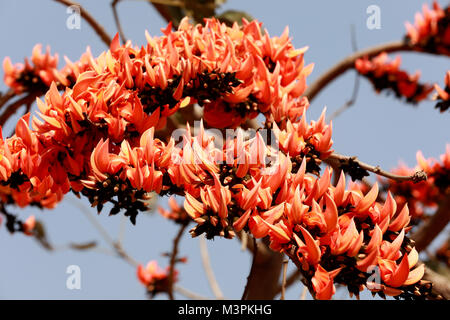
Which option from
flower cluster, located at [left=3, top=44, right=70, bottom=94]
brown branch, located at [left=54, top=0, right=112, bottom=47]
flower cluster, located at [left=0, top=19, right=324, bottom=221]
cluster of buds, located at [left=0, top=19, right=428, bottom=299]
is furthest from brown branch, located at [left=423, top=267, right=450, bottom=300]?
brown branch, located at [left=54, top=0, right=112, bottom=47]

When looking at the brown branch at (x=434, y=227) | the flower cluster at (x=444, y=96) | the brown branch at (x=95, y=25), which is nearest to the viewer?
the flower cluster at (x=444, y=96)

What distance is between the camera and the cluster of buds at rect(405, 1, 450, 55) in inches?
101

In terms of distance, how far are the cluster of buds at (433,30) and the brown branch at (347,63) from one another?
138 millimetres

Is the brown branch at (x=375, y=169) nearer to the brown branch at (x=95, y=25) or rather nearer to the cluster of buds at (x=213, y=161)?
the cluster of buds at (x=213, y=161)

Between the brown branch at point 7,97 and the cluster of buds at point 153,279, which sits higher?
the brown branch at point 7,97

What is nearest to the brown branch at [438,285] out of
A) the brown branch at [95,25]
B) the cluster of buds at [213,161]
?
the cluster of buds at [213,161]

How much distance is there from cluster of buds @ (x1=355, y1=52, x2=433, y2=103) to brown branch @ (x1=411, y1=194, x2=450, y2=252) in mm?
1322

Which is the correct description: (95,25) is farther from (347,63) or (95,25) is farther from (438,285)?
(438,285)

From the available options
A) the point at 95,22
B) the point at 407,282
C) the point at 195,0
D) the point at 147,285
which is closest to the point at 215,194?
the point at 407,282

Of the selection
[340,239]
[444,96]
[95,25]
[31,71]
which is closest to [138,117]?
[340,239]

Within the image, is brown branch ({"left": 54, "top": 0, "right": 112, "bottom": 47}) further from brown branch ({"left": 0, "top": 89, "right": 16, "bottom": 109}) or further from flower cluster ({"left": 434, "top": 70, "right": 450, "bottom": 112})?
flower cluster ({"left": 434, "top": 70, "right": 450, "bottom": 112})

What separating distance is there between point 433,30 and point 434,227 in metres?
1.44

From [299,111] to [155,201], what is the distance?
5.04ft

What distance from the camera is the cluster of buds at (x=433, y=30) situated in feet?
8.43
